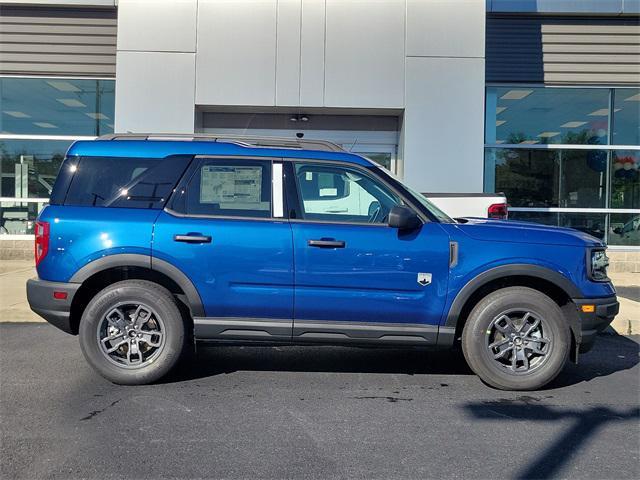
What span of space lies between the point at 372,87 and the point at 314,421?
7887 mm

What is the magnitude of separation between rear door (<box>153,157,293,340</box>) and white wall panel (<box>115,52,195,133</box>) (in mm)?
6253

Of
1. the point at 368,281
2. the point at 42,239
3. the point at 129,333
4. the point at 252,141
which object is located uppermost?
the point at 252,141

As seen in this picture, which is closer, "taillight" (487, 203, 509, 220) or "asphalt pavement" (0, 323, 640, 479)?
"asphalt pavement" (0, 323, 640, 479)

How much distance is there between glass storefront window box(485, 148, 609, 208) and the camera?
11.8 metres

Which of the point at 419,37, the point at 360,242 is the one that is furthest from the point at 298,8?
the point at 360,242

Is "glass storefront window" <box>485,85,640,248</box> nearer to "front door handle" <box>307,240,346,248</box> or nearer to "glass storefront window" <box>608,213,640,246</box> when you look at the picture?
"glass storefront window" <box>608,213,640,246</box>

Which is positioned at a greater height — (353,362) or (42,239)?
(42,239)

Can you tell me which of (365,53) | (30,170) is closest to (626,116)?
(365,53)

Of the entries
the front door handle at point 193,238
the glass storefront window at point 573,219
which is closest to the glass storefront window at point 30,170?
the front door handle at point 193,238

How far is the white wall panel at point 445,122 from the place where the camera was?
10.4 metres

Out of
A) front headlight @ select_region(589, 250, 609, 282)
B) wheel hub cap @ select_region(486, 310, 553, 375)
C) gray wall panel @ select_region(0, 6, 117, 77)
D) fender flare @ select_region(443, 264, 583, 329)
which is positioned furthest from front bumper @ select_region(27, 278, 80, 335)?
gray wall panel @ select_region(0, 6, 117, 77)

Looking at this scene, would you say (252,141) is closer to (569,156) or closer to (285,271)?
(285,271)

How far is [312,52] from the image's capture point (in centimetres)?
1034

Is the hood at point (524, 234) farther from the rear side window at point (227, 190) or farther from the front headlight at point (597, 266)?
the rear side window at point (227, 190)
